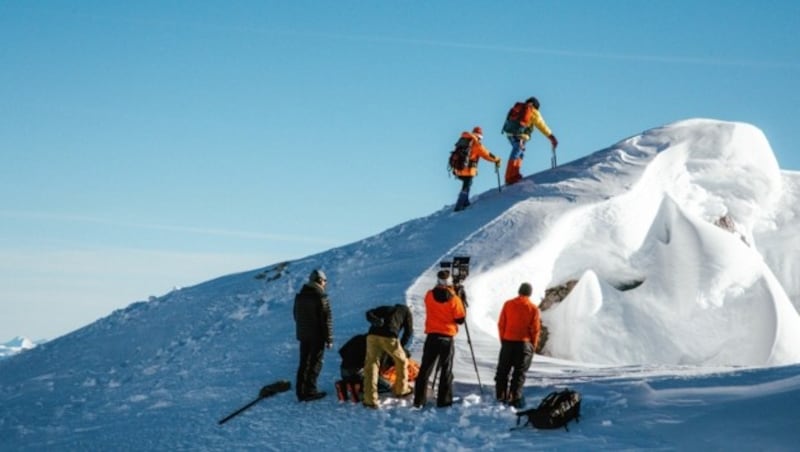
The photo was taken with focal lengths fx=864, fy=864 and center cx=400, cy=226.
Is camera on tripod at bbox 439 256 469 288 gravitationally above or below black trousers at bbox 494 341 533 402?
above

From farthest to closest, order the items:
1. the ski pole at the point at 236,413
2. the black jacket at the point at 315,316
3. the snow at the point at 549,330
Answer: the ski pole at the point at 236,413 < the black jacket at the point at 315,316 < the snow at the point at 549,330

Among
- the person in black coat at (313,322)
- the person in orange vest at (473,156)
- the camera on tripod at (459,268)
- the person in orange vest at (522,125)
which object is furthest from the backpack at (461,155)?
the person in black coat at (313,322)

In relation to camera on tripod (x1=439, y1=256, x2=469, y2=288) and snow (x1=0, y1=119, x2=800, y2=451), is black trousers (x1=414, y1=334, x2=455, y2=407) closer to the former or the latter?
snow (x1=0, y1=119, x2=800, y2=451)

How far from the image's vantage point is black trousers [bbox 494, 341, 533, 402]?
489 inches

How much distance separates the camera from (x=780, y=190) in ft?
86.1

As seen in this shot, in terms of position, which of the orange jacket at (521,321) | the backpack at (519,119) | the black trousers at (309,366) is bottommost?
the black trousers at (309,366)

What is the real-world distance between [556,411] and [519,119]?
12.2 metres

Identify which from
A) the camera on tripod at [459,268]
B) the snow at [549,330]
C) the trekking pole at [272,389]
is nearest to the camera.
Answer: the snow at [549,330]

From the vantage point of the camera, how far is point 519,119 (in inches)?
879

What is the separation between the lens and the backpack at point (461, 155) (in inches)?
836

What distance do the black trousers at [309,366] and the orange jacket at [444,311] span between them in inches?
74.9

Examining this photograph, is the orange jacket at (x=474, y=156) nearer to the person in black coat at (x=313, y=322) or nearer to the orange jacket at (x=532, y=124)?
the orange jacket at (x=532, y=124)

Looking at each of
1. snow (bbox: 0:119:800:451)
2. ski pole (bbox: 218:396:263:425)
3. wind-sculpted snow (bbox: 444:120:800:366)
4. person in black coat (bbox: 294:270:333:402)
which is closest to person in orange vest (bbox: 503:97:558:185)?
snow (bbox: 0:119:800:451)

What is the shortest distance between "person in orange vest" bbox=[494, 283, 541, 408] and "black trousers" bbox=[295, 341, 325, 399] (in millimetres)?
2822
